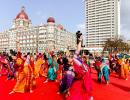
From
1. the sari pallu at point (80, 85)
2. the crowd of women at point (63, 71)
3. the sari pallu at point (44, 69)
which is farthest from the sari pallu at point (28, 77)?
the sari pallu at point (44, 69)

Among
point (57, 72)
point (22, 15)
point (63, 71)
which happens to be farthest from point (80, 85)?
point (22, 15)

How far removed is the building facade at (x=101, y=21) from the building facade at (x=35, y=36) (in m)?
14.4

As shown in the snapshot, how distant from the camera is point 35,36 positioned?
335 feet

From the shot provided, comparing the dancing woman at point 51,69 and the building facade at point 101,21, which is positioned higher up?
the building facade at point 101,21

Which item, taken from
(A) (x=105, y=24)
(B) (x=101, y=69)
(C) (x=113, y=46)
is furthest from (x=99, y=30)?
(B) (x=101, y=69)

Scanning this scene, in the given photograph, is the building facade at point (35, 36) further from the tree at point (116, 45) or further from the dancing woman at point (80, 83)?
the dancing woman at point (80, 83)

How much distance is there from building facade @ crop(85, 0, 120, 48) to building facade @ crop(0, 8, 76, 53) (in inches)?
565

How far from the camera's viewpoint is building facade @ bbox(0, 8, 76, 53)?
98.1m

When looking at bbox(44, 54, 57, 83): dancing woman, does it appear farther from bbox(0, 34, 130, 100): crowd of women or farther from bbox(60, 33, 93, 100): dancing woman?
bbox(60, 33, 93, 100): dancing woman

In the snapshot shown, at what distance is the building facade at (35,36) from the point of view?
9806cm

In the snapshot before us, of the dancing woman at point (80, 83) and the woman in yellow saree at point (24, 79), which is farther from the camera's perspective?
the woman in yellow saree at point (24, 79)

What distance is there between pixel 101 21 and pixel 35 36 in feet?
114

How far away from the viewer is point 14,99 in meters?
7.50

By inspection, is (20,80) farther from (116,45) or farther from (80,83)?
(116,45)
